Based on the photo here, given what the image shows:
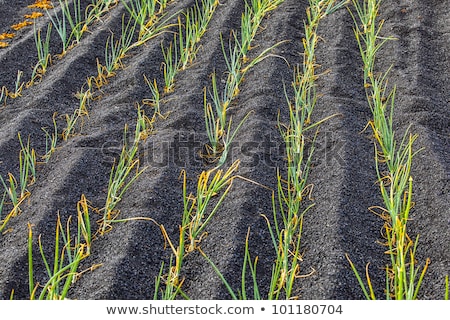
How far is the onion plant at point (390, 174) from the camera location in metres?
1.67

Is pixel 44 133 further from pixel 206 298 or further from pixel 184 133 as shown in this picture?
pixel 206 298

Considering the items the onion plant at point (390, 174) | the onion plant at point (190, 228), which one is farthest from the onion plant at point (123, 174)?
the onion plant at point (390, 174)

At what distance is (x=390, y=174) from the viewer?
86.6 inches

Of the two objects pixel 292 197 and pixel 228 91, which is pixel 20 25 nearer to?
pixel 228 91

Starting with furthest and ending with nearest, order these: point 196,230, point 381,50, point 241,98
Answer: point 381,50 < point 241,98 < point 196,230

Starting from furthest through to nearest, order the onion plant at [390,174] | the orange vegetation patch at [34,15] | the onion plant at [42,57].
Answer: the orange vegetation patch at [34,15] < the onion plant at [42,57] < the onion plant at [390,174]

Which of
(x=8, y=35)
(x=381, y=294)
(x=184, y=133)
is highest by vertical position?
(x=8, y=35)

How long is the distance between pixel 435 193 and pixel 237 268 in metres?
0.68

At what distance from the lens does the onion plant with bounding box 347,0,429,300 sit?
1.67 meters

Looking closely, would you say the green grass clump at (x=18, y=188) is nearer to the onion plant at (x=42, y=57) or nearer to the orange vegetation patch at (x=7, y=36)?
the onion plant at (x=42, y=57)

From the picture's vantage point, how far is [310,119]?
2.53 metres

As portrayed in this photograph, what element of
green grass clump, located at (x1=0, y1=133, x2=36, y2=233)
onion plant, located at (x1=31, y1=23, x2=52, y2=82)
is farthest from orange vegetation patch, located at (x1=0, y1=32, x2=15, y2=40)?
green grass clump, located at (x1=0, y1=133, x2=36, y2=233)

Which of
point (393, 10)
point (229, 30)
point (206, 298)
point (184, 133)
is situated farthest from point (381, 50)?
point (206, 298)

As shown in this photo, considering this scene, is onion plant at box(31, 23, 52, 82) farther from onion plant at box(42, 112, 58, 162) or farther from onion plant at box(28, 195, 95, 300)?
onion plant at box(28, 195, 95, 300)
